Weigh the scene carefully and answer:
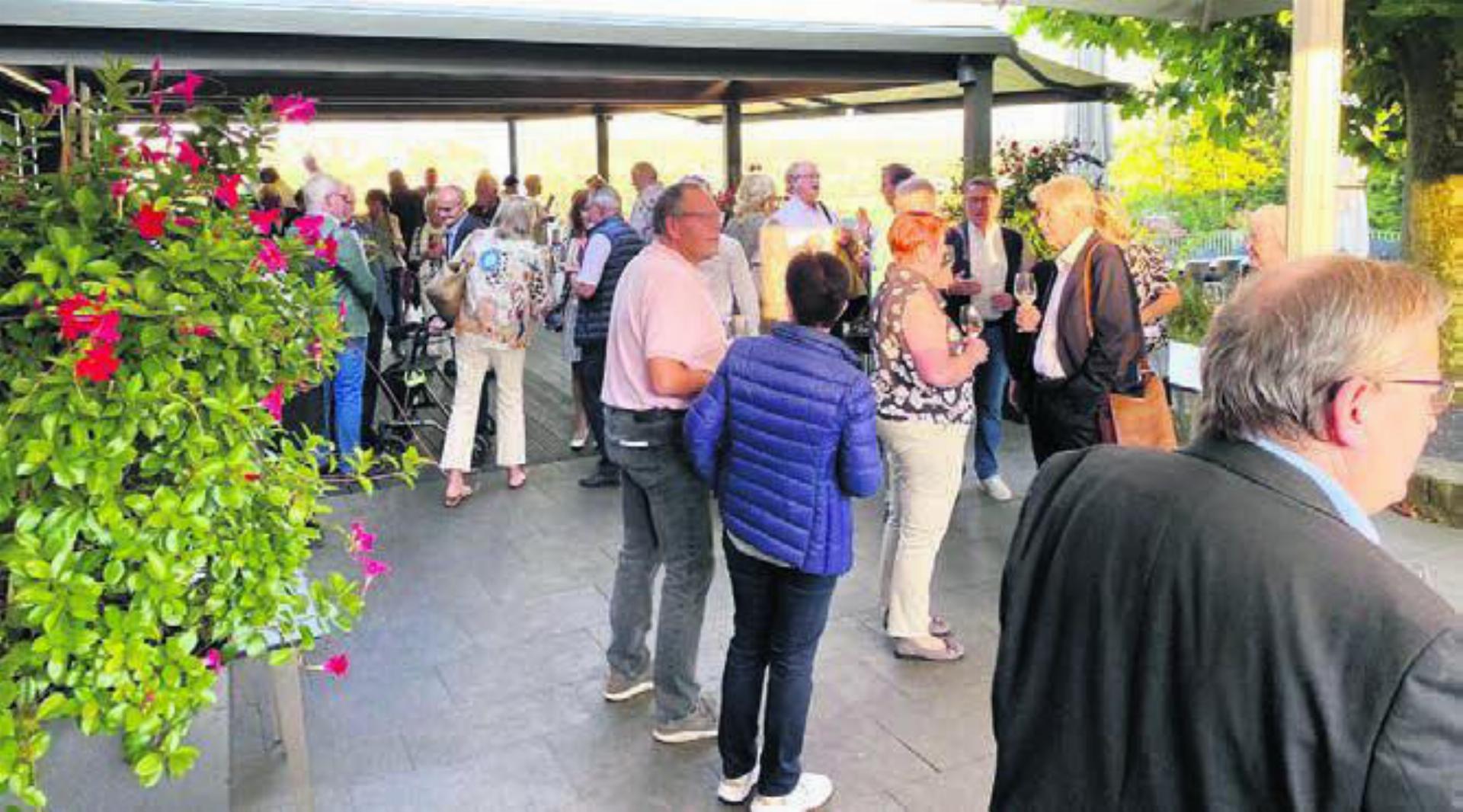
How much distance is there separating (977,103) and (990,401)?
3.95 meters

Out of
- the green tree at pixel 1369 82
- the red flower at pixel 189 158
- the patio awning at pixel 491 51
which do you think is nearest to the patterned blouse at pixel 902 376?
the red flower at pixel 189 158

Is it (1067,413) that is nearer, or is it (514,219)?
(1067,413)

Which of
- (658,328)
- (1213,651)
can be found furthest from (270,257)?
(1213,651)

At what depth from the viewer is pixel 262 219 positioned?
233cm

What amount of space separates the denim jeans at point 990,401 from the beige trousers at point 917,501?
241 cm

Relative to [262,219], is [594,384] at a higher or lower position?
lower

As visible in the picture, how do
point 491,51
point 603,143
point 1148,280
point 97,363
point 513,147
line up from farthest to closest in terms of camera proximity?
point 513,147 < point 603,143 < point 491,51 < point 1148,280 < point 97,363

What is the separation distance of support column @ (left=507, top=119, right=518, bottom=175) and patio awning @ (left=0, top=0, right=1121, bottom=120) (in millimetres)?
5920

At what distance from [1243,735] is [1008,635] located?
0.42m

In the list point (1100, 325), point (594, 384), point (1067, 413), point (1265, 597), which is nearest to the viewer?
point (1265, 597)

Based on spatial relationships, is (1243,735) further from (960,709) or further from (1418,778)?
(960,709)

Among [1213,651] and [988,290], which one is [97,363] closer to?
[1213,651]

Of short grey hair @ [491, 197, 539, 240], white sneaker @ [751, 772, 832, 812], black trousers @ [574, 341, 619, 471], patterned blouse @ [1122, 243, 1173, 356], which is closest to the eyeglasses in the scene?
white sneaker @ [751, 772, 832, 812]

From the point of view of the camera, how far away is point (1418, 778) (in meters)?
1.18
